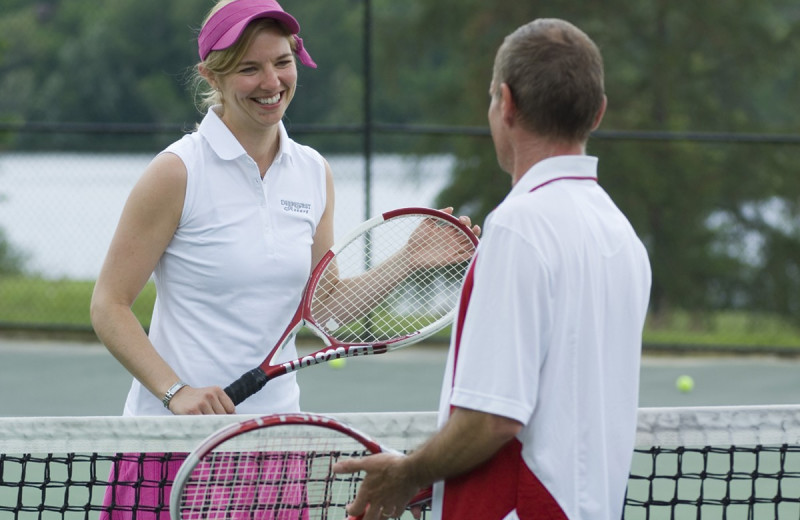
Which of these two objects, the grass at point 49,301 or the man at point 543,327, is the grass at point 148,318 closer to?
the grass at point 49,301

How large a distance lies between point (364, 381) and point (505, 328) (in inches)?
192

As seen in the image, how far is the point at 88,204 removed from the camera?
11125mm

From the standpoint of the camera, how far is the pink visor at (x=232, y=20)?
212 centimetres

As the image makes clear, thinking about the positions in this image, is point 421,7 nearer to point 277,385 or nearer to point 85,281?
point 85,281

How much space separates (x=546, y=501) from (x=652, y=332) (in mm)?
7007

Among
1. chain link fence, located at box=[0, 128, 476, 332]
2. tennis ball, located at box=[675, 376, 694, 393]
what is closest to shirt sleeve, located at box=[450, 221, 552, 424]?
tennis ball, located at box=[675, 376, 694, 393]

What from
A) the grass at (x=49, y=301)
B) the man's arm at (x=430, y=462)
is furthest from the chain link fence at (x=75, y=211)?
the man's arm at (x=430, y=462)

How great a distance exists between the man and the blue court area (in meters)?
3.92

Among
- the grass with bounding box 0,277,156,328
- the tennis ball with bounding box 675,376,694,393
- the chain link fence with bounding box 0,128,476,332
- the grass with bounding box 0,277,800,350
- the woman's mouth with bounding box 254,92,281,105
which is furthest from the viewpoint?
the chain link fence with bounding box 0,128,476,332

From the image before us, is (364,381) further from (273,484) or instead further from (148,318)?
(273,484)

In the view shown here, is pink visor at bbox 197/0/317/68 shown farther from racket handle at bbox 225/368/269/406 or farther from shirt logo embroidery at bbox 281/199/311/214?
racket handle at bbox 225/368/269/406

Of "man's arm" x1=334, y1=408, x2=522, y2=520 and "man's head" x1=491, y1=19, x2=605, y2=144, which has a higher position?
"man's head" x1=491, y1=19, x2=605, y2=144

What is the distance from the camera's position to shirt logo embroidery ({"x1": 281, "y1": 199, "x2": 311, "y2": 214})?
2258 mm

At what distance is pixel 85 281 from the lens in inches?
346
